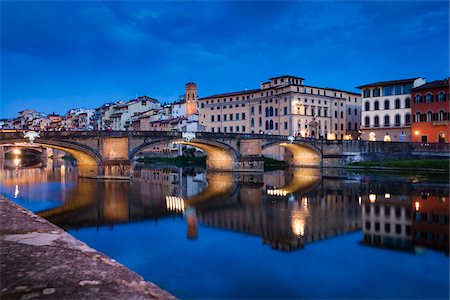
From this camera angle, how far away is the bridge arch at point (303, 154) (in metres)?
58.4

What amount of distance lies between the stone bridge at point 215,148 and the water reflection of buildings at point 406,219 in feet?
77.5

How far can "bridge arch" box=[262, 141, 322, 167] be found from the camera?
192 feet

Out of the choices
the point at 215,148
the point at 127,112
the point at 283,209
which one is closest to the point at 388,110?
the point at 215,148

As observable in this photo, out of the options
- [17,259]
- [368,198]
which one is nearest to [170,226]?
[17,259]

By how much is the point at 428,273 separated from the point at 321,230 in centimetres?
606

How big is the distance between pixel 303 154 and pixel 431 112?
61.6 ft

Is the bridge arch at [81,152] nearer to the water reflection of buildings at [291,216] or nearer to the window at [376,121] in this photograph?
the water reflection of buildings at [291,216]

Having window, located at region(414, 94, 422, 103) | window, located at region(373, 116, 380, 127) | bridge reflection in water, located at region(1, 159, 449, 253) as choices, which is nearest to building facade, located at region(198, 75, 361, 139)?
window, located at region(373, 116, 380, 127)

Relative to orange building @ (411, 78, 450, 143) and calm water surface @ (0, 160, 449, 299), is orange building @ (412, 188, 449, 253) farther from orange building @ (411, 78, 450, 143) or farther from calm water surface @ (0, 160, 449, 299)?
orange building @ (411, 78, 450, 143)

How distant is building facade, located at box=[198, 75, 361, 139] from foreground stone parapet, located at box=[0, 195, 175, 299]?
59.9 m

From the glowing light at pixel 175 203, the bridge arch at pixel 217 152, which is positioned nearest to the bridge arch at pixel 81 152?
the bridge arch at pixel 217 152

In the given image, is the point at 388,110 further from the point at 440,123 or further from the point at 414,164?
the point at 414,164

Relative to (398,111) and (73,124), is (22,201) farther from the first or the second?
(73,124)

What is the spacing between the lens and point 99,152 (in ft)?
135
